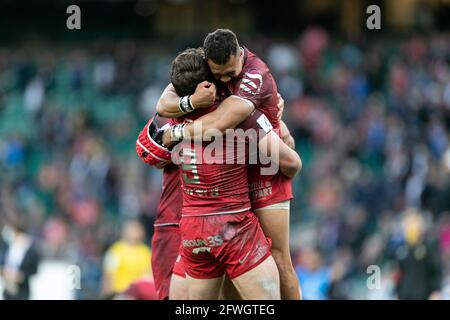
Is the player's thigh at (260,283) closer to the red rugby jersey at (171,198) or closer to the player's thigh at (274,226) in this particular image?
the player's thigh at (274,226)

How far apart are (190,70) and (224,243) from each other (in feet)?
4.23

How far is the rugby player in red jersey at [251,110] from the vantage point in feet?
22.0

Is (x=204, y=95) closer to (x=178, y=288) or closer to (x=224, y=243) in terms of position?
(x=224, y=243)

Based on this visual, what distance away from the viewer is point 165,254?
7.88 m

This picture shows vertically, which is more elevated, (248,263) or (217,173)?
(217,173)

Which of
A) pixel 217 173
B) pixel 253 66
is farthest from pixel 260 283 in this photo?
pixel 253 66

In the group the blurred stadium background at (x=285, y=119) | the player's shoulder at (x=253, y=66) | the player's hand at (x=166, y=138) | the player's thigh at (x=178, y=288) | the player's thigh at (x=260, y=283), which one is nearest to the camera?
the player's thigh at (x=260, y=283)

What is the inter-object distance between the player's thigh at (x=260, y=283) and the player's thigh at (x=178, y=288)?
2.42 feet

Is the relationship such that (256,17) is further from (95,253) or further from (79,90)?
(95,253)

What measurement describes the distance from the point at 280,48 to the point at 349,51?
158 cm

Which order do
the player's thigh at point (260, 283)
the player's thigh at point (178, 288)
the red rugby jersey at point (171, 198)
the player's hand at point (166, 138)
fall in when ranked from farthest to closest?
the red rugby jersey at point (171, 198), the player's thigh at point (178, 288), the player's hand at point (166, 138), the player's thigh at point (260, 283)

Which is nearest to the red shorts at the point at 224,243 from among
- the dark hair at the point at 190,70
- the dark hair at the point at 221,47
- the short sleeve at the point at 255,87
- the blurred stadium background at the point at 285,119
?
the short sleeve at the point at 255,87

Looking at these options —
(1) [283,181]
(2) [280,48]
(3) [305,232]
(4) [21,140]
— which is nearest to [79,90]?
(4) [21,140]

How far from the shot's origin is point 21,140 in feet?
67.4
